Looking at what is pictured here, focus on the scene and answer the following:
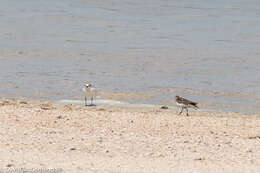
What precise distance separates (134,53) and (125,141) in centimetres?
1373

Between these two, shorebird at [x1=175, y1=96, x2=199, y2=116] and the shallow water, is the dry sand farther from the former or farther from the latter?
the shallow water

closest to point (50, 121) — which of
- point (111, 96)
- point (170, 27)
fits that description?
point (111, 96)

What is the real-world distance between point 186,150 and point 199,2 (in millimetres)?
38106

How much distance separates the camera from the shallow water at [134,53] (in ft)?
60.4

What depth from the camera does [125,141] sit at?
37.2 feet

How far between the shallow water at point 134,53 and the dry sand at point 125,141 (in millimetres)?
2834

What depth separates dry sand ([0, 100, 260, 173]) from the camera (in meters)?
9.66

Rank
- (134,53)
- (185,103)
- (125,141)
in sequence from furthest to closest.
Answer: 1. (134,53)
2. (185,103)
3. (125,141)

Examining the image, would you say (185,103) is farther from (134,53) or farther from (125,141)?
(134,53)

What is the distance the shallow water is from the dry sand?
9.30 feet

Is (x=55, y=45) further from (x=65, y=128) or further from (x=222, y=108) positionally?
(x=65, y=128)

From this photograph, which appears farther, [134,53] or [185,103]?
[134,53]

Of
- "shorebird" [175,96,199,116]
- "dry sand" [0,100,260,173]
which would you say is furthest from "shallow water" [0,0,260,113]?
"dry sand" [0,100,260,173]

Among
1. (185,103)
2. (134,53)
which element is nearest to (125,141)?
(185,103)
